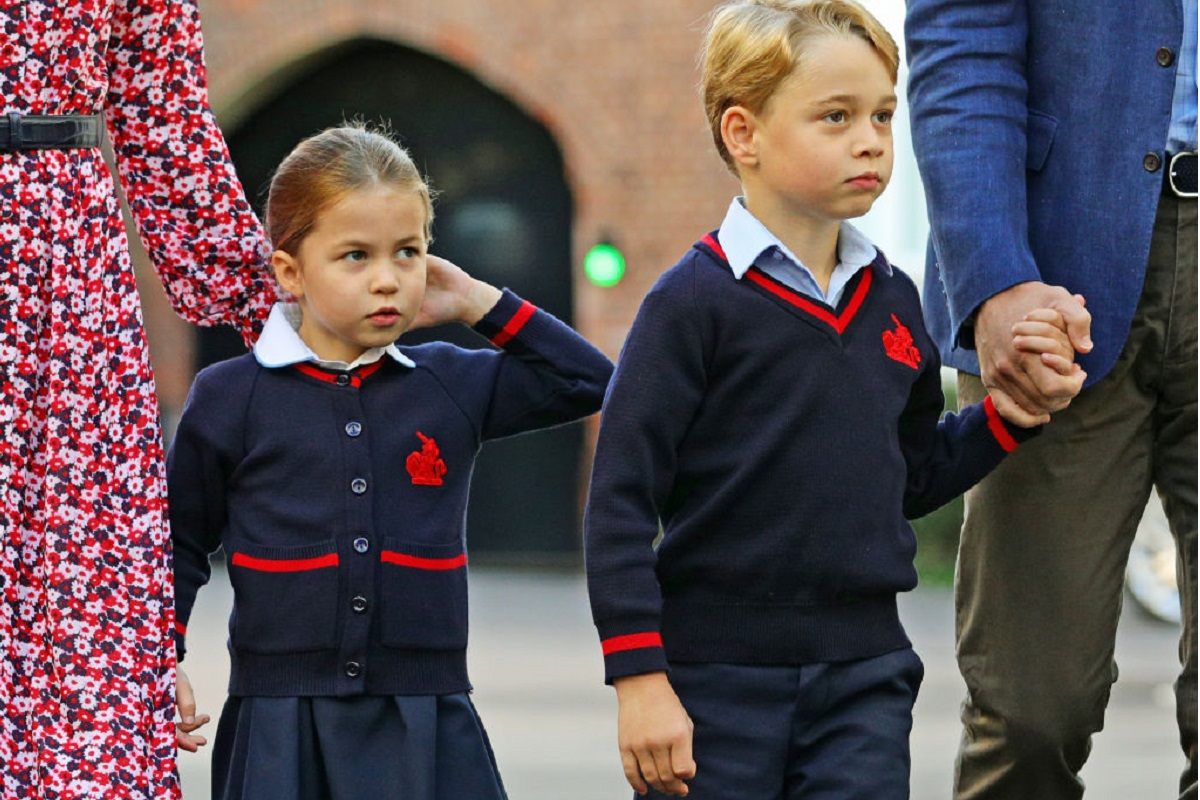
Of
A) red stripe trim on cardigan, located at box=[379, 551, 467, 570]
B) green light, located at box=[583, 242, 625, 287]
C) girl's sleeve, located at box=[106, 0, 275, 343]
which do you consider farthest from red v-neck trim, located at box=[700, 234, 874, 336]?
green light, located at box=[583, 242, 625, 287]

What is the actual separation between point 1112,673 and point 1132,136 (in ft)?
2.82

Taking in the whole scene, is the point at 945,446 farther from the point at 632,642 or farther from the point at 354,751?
the point at 354,751

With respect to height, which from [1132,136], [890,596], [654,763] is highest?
[1132,136]

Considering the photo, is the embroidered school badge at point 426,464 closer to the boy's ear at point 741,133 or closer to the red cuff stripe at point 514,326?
the red cuff stripe at point 514,326

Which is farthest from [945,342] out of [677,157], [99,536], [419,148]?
[419,148]

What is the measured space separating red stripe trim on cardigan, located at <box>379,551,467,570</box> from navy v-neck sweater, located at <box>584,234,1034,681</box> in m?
0.36

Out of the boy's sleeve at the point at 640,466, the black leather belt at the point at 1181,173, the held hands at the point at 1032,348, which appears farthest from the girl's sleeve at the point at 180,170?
the black leather belt at the point at 1181,173

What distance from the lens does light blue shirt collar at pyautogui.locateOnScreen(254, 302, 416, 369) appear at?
11.0ft

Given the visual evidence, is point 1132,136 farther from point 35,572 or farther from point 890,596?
point 35,572

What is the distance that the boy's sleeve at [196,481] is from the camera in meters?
3.34

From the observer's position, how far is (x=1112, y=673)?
11.5 feet

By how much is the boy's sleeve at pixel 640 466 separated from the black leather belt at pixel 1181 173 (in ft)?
2.68

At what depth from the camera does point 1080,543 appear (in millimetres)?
3432

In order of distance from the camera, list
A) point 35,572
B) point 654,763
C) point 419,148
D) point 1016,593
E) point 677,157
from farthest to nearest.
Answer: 1. point 419,148
2. point 677,157
3. point 1016,593
4. point 35,572
5. point 654,763
